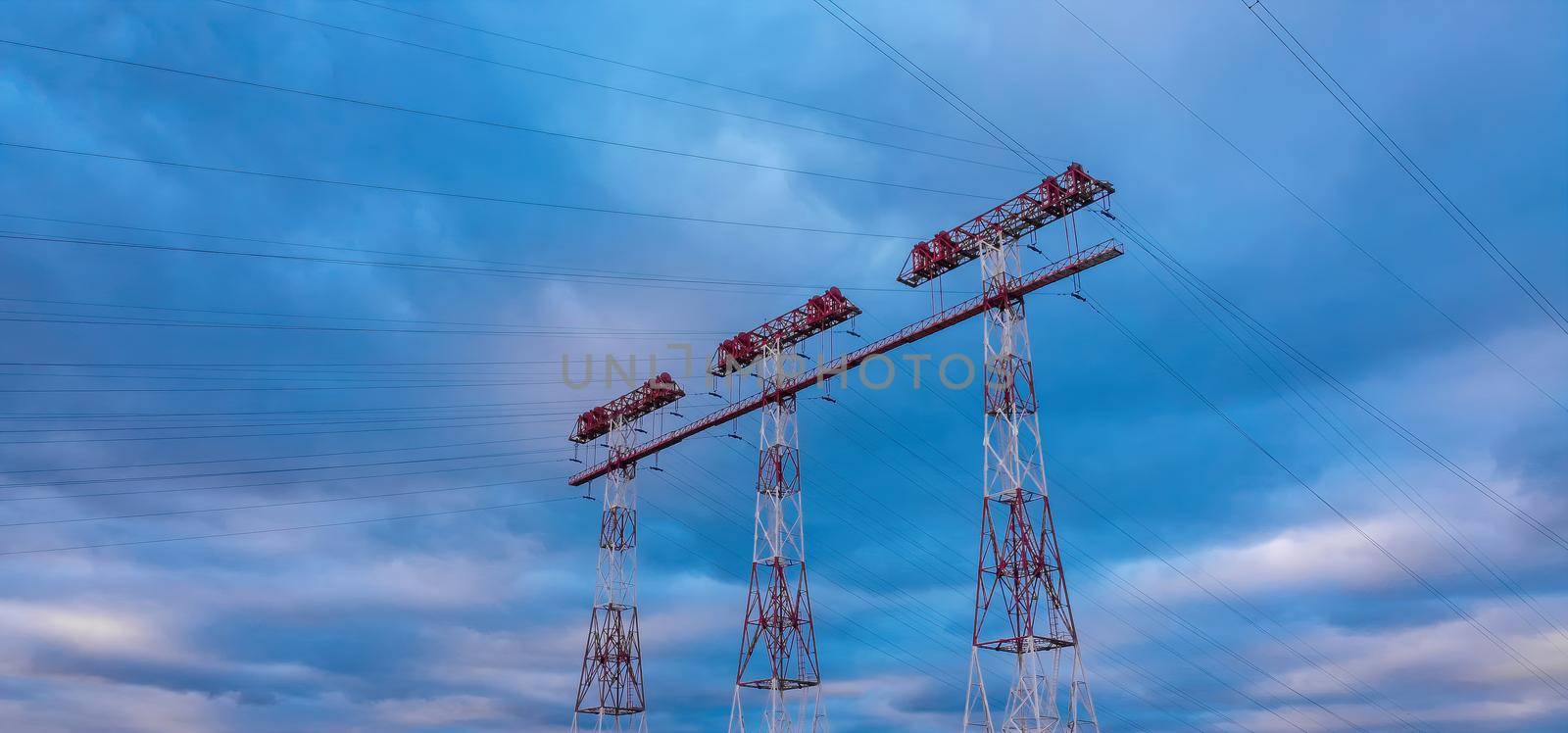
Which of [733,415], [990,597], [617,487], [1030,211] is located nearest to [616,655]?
[617,487]

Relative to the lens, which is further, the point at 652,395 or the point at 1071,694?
the point at 652,395

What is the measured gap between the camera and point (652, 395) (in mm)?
83375

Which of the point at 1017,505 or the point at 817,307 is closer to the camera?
the point at 1017,505

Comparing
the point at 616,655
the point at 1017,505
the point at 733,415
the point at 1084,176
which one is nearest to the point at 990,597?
the point at 1017,505

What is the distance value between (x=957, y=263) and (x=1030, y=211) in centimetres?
569

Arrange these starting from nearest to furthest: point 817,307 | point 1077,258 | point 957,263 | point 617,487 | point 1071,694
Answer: point 1071,694
point 1077,258
point 957,263
point 817,307
point 617,487

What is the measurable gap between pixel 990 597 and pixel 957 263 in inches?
773

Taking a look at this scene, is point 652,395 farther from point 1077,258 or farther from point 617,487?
point 1077,258

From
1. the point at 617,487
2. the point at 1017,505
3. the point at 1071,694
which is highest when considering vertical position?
the point at 617,487

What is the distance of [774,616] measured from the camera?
217 ft

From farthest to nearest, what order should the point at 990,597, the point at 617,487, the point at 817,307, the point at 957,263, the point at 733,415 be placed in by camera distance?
the point at 617,487, the point at 733,415, the point at 817,307, the point at 957,263, the point at 990,597

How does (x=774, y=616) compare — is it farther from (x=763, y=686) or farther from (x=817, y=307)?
(x=817, y=307)

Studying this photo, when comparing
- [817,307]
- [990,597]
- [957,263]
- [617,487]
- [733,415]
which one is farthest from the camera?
[617,487]

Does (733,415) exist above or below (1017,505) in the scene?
above
